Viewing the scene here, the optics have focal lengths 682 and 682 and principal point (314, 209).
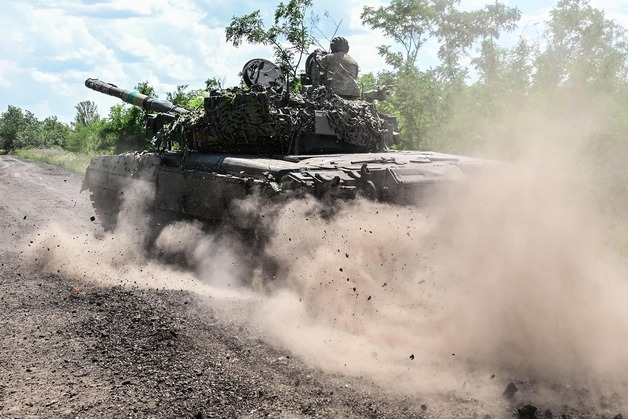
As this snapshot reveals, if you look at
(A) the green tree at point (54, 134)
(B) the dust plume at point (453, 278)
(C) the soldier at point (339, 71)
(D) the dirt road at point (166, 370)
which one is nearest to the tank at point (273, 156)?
(B) the dust plume at point (453, 278)

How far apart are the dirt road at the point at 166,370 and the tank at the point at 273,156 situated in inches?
56.4

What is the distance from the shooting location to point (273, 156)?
9.07 metres

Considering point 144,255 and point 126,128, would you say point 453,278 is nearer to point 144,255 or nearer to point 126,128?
point 144,255

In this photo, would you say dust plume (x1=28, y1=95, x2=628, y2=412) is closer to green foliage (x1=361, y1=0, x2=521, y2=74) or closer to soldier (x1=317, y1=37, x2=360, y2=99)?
soldier (x1=317, y1=37, x2=360, y2=99)

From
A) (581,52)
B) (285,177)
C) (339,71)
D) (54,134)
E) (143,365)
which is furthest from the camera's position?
(54,134)

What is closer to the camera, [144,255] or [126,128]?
[144,255]

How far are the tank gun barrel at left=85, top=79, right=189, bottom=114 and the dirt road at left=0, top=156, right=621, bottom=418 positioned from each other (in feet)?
13.3

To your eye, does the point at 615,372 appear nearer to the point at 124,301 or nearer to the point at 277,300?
the point at 277,300

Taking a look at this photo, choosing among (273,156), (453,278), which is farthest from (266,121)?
(453,278)

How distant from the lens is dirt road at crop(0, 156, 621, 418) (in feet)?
14.9

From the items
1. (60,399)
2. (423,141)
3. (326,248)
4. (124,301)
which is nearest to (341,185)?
(326,248)

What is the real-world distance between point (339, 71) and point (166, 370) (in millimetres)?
6590

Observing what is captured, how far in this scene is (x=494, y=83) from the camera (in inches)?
692

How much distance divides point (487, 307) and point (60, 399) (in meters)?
3.57
